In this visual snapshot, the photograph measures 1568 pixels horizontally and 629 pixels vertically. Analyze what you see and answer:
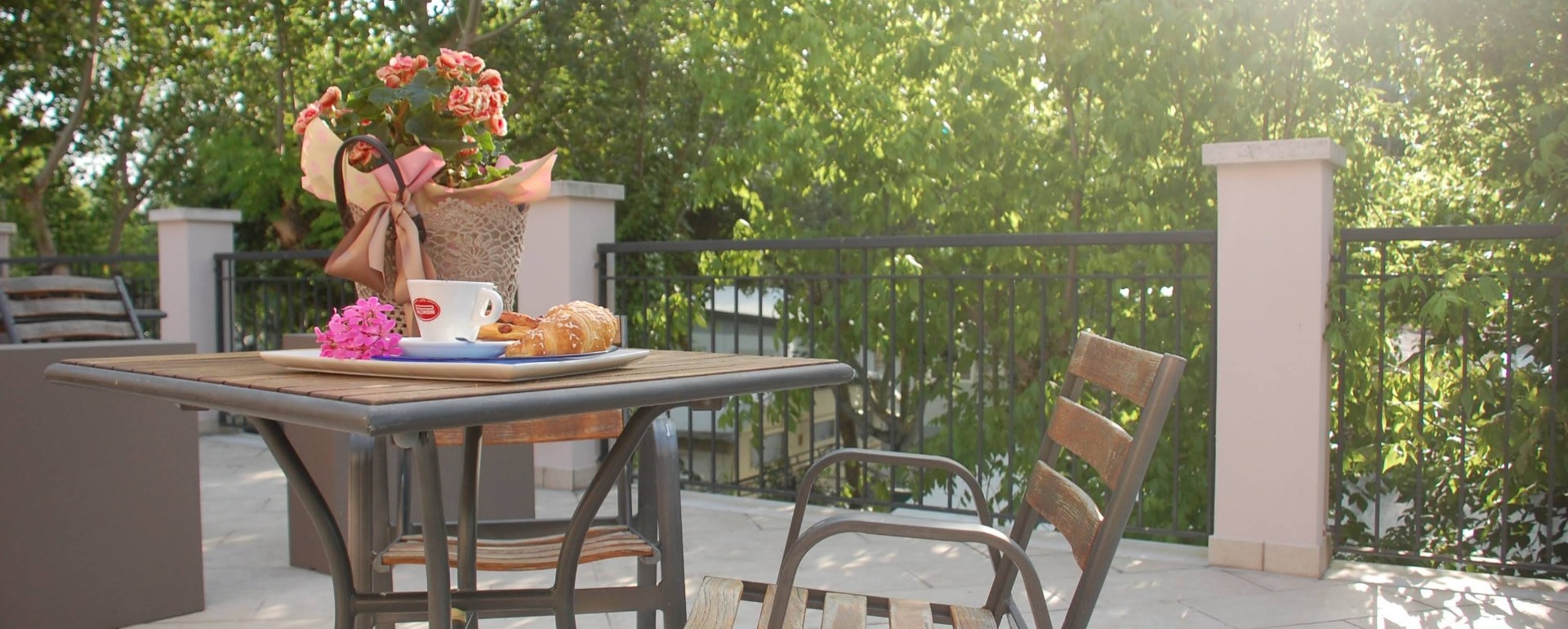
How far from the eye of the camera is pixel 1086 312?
282 inches

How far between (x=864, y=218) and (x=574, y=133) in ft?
13.2

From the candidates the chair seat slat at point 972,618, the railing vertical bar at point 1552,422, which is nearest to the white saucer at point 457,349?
the chair seat slat at point 972,618

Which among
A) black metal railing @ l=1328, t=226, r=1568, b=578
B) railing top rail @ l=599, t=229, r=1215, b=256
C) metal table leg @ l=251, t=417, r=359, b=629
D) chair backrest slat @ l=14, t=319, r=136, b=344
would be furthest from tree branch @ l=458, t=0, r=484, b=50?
metal table leg @ l=251, t=417, r=359, b=629

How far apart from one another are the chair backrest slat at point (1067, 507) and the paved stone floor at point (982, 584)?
56.7 inches

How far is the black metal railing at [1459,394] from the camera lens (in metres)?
3.56

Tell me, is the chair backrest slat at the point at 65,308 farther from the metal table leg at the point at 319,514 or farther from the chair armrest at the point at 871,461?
the chair armrest at the point at 871,461

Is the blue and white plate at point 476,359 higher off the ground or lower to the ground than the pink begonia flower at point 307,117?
lower

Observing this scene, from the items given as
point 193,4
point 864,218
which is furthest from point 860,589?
point 193,4

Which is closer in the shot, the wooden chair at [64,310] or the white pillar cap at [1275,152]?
the white pillar cap at [1275,152]

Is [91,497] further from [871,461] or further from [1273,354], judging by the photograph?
[1273,354]

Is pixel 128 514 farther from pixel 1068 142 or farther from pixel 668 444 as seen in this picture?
pixel 1068 142

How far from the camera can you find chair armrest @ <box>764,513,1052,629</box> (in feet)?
4.35

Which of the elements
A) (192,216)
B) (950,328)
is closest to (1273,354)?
(950,328)

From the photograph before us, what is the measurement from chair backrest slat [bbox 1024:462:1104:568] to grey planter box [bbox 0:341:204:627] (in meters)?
2.07
